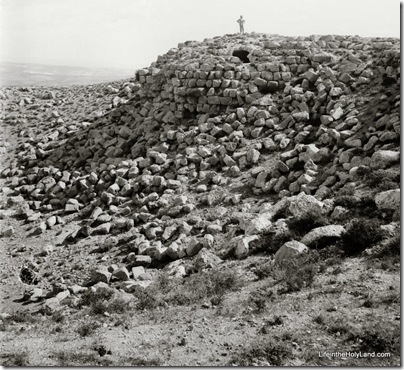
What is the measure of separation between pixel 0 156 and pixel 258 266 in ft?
58.6

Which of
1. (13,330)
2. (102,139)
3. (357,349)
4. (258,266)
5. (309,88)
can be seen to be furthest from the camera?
(102,139)

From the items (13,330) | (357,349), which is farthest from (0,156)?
(357,349)

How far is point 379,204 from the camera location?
10.9 meters

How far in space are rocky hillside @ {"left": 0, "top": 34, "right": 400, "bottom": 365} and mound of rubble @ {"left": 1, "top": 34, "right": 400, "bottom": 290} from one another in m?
0.05

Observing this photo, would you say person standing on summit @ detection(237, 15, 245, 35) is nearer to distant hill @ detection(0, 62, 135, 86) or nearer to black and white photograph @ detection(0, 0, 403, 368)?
black and white photograph @ detection(0, 0, 403, 368)

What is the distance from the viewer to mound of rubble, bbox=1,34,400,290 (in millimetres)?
12711

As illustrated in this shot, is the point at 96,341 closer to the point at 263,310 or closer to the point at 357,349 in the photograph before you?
the point at 263,310

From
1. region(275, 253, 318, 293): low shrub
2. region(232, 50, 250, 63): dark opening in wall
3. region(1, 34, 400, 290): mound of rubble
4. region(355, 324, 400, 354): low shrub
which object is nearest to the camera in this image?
region(355, 324, 400, 354): low shrub

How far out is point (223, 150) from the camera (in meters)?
16.8

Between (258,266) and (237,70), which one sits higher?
(237,70)

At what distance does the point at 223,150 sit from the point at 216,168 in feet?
2.51

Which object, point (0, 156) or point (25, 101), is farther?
point (25, 101)

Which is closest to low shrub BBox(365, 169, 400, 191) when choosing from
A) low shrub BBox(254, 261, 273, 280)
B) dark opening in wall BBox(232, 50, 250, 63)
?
low shrub BBox(254, 261, 273, 280)

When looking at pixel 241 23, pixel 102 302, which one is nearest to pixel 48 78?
pixel 241 23
